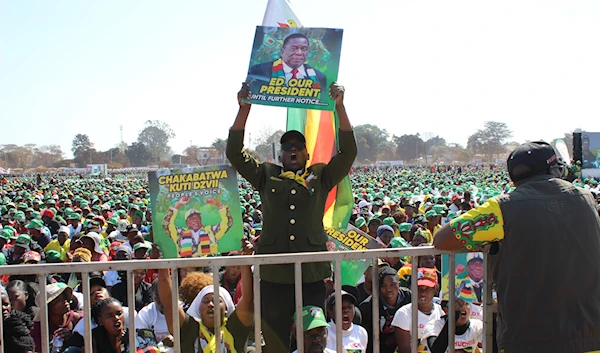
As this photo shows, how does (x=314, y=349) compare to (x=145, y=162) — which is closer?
(x=314, y=349)

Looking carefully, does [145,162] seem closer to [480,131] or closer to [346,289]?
[480,131]

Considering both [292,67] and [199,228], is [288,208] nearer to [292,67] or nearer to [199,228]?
[199,228]

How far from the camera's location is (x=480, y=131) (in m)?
123

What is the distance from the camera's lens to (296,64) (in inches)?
146

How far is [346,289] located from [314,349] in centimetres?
197

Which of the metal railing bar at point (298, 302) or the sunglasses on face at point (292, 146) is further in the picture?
the sunglasses on face at point (292, 146)

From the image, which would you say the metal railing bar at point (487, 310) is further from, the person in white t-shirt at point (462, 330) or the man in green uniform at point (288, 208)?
the man in green uniform at point (288, 208)

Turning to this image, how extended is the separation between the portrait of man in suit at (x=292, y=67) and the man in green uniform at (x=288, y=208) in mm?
121

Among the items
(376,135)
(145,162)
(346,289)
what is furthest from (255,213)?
(376,135)

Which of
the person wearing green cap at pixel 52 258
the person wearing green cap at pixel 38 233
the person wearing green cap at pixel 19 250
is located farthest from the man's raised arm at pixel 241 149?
the person wearing green cap at pixel 38 233

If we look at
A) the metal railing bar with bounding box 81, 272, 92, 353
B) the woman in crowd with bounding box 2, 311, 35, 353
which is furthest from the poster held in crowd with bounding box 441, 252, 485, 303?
the woman in crowd with bounding box 2, 311, 35, 353

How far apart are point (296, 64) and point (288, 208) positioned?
0.95 metres

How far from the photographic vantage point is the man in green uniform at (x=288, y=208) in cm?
334

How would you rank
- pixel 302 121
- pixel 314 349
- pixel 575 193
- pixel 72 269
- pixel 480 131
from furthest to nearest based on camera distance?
pixel 480 131
pixel 302 121
pixel 314 349
pixel 72 269
pixel 575 193
